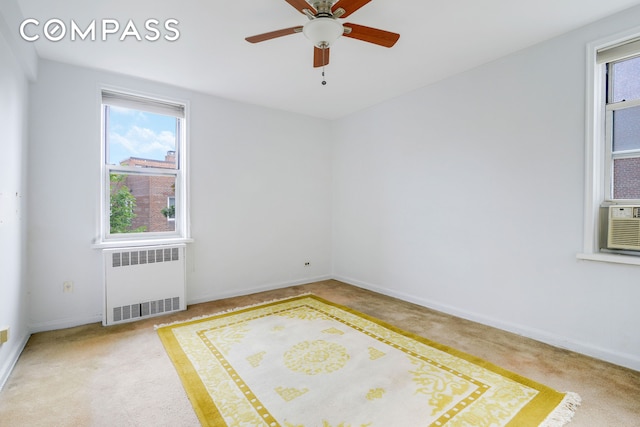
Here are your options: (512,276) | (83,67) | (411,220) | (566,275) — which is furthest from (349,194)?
(83,67)

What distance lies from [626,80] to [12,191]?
4850 mm

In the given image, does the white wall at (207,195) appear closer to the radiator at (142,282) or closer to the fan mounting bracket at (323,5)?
the radiator at (142,282)

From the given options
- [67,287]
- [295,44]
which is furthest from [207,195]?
[295,44]

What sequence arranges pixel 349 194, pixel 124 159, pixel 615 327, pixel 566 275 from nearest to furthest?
pixel 615 327 → pixel 566 275 → pixel 124 159 → pixel 349 194

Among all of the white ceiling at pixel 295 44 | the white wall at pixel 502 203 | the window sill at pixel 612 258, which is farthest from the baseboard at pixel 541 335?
the white ceiling at pixel 295 44

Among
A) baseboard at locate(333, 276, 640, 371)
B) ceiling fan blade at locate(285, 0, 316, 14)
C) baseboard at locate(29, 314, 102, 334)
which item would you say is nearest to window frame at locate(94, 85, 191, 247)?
baseboard at locate(29, 314, 102, 334)

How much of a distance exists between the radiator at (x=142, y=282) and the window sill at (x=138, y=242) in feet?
0.24

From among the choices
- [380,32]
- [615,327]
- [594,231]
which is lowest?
[615,327]

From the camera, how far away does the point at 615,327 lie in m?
2.33

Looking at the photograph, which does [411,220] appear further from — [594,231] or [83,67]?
[83,67]

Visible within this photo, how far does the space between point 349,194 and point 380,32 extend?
2865 millimetres

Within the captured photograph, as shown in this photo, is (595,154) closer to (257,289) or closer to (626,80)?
(626,80)

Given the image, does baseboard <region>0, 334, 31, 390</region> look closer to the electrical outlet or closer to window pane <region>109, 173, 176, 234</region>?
the electrical outlet

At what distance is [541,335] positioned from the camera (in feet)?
8.82
